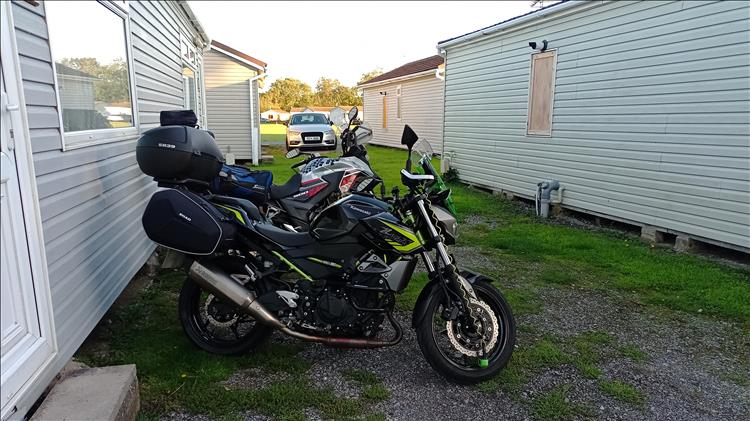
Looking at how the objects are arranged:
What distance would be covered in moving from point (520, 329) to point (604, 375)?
0.70m

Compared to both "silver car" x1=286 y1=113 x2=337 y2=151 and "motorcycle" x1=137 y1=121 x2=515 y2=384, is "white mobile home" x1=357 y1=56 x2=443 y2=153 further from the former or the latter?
"motorcycle" x1=137 y1=121 x2=515 y2=384

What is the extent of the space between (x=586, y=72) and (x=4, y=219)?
7.02 m

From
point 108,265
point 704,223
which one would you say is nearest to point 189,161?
point 108,265

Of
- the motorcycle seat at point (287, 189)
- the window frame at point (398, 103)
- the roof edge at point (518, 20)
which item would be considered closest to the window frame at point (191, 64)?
the motorcycle seat at point (287, 189)

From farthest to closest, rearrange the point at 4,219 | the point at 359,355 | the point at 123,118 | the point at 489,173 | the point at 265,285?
the point at 489,173, the point at 123,118, the point at 359,355, the point at 265,285, the point at 4,219

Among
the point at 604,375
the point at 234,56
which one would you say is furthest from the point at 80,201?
the point at 234,56

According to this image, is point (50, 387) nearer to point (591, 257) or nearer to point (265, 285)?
point (265, 285)

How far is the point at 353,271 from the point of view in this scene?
112 inches

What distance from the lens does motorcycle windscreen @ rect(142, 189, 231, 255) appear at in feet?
9.10

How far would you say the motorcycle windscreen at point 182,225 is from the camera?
2773 mm

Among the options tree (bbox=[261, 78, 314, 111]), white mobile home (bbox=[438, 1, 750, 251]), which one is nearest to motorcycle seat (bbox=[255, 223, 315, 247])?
white mobile home (bbox=[438, 1, 750, 251])

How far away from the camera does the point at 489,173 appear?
9.61 m

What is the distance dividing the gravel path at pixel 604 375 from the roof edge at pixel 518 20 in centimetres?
476

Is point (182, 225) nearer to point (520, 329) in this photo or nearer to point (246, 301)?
point (246, 301)
